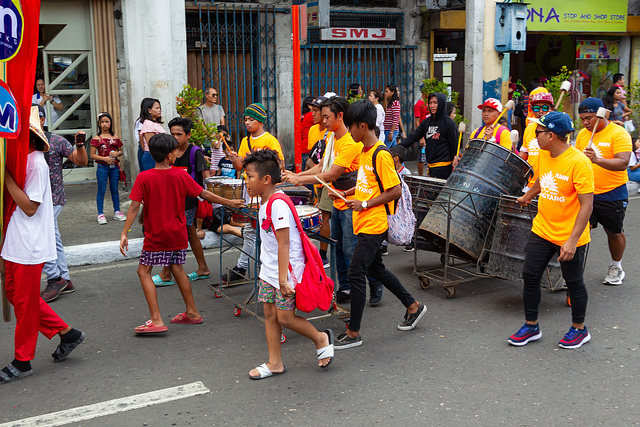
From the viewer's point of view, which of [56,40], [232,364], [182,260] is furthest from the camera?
[56,40]

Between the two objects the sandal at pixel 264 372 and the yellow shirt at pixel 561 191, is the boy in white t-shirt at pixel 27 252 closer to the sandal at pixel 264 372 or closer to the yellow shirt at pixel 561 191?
the sandal at pixel 264 372

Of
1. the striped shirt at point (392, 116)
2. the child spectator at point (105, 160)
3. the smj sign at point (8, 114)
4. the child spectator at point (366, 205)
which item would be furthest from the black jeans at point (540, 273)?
the striped shirt at point (392, 116)

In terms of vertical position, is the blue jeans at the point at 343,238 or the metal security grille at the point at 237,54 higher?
the metal security grille at the point at 237,54

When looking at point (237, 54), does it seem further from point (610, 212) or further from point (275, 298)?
point (275, 298)

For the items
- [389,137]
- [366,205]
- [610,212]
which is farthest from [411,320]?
[389,137]

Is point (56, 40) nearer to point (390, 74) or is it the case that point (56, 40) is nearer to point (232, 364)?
point (390, 74)

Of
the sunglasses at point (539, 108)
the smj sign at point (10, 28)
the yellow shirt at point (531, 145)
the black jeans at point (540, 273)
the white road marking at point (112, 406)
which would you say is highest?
the smj sign at point (10, 28)

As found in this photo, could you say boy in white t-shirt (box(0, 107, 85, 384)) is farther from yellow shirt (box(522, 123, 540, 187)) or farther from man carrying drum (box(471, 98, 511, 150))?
yellow shirt (box(522, 123, 540, 187))

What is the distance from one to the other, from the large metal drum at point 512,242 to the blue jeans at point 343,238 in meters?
1.32

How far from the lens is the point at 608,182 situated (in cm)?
631

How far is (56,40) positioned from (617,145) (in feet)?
28.8

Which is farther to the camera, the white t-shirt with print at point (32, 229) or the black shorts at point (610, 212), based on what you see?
the black shorts at point (610, 212)

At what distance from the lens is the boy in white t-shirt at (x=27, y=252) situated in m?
4.55

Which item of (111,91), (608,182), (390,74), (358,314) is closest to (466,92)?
(390,74)
